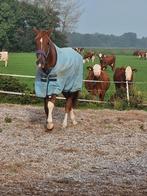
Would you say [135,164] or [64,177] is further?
[135,164]

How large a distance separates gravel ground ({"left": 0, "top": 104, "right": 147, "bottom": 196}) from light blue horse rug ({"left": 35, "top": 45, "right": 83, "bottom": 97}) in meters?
0.78

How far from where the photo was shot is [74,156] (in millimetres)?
8555

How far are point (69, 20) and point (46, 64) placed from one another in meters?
85.1

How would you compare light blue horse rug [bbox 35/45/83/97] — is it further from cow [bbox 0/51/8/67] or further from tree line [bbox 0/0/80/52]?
tree line [bbox 0/0/80/52]

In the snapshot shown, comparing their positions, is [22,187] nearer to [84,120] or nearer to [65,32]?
[84,120]

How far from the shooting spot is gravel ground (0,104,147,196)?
262 inches

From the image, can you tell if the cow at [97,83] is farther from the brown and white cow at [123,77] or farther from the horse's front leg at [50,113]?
the horse's front leg at [50,113]

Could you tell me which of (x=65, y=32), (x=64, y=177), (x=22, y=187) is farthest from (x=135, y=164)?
(x=65, y=32)

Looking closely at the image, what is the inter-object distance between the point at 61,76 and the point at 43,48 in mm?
664

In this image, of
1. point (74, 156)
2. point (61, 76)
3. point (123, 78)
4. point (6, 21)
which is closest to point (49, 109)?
point (61, 76)

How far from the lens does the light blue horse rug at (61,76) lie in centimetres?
1076

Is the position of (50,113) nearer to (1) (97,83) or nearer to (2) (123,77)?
(1) (97,83)

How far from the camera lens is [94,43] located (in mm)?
162625

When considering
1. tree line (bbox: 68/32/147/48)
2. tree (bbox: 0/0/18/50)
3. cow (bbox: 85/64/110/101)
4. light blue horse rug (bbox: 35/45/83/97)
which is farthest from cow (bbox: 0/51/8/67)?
tree line (bbox: 68/32/147/48)
